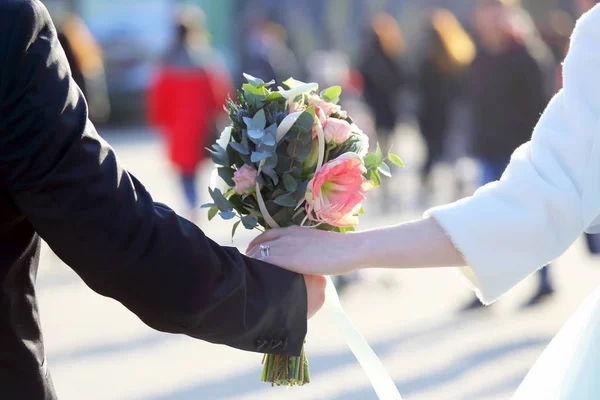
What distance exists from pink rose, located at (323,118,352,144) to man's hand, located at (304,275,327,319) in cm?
35

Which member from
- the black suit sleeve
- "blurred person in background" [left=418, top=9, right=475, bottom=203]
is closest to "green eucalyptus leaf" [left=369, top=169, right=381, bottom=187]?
the black suit sleeve

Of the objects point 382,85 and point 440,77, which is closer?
point 440,77

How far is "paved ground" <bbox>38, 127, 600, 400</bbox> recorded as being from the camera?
532cm

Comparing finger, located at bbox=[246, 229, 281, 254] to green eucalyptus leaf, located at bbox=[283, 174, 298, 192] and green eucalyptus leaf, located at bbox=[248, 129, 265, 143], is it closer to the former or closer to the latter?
green eucalyptus leaf, located at bbox=[283, 174, 298, 192]

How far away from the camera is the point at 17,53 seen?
1.86 meters

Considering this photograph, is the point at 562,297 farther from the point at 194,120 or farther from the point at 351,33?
the point at 351,33

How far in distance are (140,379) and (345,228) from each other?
3120 millimetres

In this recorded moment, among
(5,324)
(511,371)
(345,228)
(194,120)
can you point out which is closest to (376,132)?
(194,120)

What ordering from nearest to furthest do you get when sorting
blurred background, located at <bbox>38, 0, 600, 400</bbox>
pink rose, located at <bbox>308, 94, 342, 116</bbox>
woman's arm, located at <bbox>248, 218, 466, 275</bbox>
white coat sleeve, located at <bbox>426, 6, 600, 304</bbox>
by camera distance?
white coat sleeve, located at <bbox>426, 6, 600, 304</bbox> → woman's arm, located at <bbox>248, 218, 466, 275</bbox> → pink rose, located at <bbox>308, 94, 342, 116</bbox> → blurred background, located at <bbox>38, 0, 600, 400</bbox>

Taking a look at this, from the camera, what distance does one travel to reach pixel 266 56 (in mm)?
11938

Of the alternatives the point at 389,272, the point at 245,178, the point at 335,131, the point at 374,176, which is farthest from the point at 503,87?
the point at 245,178

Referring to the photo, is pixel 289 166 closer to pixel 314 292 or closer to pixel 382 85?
pixel 314 292

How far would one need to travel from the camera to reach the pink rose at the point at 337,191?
2.52 metres

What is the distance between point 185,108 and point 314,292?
6.98 meters
